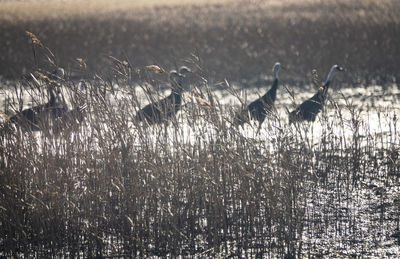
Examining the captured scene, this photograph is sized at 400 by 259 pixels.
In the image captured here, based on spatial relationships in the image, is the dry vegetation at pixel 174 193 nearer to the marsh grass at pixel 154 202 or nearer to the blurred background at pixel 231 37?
the marsh grass at pixel 154 202

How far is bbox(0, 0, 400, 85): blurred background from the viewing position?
12.6 m

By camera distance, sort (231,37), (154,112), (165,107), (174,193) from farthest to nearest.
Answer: (231,37)
(154,112)
(165,107)
(174,193)

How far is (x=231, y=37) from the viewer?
1605 cm

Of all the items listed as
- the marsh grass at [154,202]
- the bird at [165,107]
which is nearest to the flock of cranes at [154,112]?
the bird at [165,107]

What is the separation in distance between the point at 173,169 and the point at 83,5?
73.1ft

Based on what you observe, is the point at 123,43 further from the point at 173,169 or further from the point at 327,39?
the point at 173,169

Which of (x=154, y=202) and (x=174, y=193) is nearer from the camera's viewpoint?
(x=174, y=193)

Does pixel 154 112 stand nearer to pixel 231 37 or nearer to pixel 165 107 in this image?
pixel 165 107

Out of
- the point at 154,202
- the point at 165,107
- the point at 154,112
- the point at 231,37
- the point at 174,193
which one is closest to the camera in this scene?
the point at 174,193

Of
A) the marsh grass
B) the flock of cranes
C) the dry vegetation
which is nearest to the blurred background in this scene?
the flock of cranes

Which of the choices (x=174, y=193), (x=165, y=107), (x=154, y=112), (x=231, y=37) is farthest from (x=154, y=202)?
(x=231, y=37)

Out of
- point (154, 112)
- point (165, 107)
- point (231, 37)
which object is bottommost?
point (165, 107)

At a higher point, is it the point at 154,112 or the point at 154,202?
the point at 154,112

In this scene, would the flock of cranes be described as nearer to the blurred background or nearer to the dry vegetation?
the dry vegetation
